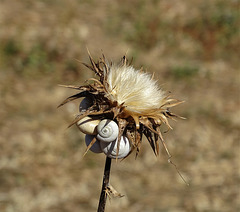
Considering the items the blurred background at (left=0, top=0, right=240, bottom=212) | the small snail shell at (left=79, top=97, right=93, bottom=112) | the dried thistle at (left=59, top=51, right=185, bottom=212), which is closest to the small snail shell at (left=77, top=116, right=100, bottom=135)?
the dried thistle at (left=59, top=51, right=185, bottom=212)

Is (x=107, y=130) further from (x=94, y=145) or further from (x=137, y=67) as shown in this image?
(x=137, y=67)

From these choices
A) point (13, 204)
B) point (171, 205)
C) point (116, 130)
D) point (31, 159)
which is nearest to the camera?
point (116, 130)

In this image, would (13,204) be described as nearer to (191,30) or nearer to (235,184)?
(235,184)

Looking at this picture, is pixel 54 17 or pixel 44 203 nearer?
pixel 44 203

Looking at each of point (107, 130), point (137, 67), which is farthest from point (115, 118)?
point (137, 67)

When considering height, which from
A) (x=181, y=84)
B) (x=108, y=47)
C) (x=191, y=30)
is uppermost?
(x=191, y=30)

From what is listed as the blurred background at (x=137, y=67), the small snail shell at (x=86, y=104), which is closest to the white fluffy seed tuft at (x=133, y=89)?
the small snail shell at (x=86, y=104)

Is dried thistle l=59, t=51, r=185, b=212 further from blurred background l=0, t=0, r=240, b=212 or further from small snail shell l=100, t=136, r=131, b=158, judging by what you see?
blurred background l=0, t=0, r=240, b=212

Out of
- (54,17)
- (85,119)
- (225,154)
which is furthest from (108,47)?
(85,119)
